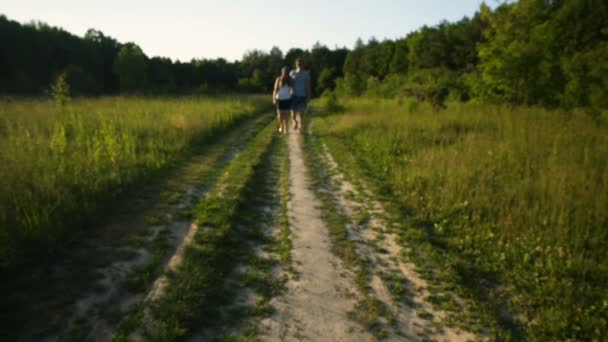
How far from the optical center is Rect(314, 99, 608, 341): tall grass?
310cm

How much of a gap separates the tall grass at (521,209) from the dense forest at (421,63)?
253cm

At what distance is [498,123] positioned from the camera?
1044cm

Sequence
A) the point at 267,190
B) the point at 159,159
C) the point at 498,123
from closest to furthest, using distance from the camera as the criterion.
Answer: the point at 267,190
the point at 159,159
the point at 498,123

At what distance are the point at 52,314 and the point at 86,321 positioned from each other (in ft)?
1.06

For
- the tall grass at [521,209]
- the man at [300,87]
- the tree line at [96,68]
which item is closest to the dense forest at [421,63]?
the tree line at [96,68]

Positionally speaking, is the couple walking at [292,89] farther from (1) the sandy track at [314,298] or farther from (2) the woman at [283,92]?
(1) the sandy track at [314,298]

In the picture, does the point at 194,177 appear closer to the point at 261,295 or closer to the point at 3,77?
the point at 261,295

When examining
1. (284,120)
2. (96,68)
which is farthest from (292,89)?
(96,68)

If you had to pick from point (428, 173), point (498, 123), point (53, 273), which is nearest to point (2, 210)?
point (53, 273)

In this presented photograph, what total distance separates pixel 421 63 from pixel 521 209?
6012 cm

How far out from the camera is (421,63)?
2317 inches

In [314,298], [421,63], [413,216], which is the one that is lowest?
[314,298]

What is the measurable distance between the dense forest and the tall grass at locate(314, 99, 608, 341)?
2.53 m

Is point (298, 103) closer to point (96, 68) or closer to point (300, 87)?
point (300, 87)
